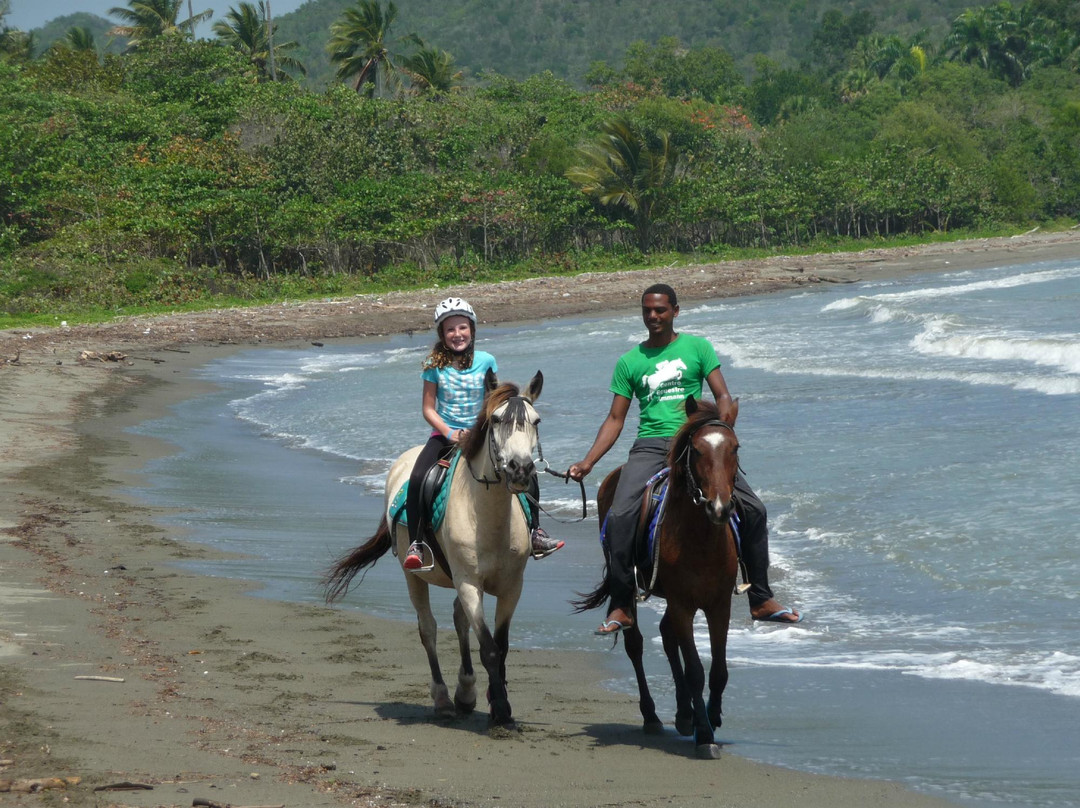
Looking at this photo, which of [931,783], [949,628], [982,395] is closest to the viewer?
[931,783]

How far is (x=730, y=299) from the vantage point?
42.4 meters

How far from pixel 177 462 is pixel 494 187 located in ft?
117

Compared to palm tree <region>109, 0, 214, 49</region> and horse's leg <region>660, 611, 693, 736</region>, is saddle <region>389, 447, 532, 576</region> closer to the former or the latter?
horse's leg <region>660, 611, 693, 736</region>

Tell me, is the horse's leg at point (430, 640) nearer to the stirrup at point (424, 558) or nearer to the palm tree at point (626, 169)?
the stirrup at point (424, 558)

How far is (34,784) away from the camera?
455 centimetres

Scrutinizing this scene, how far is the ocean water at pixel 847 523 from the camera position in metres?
6.18

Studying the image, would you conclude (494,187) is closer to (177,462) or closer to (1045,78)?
(177,462)

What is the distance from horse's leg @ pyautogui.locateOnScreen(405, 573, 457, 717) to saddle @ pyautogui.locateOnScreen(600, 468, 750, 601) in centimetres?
117

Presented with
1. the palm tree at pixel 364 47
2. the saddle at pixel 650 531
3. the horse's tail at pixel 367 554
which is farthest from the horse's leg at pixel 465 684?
the palm tree at pixel 364 47

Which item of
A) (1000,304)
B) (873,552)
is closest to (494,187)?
(1000,304)

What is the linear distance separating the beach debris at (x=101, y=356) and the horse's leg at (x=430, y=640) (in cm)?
1952

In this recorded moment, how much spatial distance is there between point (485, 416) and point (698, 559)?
1197 millimetres

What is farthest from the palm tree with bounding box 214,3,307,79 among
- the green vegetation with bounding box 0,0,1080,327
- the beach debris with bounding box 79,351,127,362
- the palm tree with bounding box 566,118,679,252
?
the beach debris with bounding box 79,351,127,362

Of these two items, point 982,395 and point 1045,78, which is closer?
point 982,395
